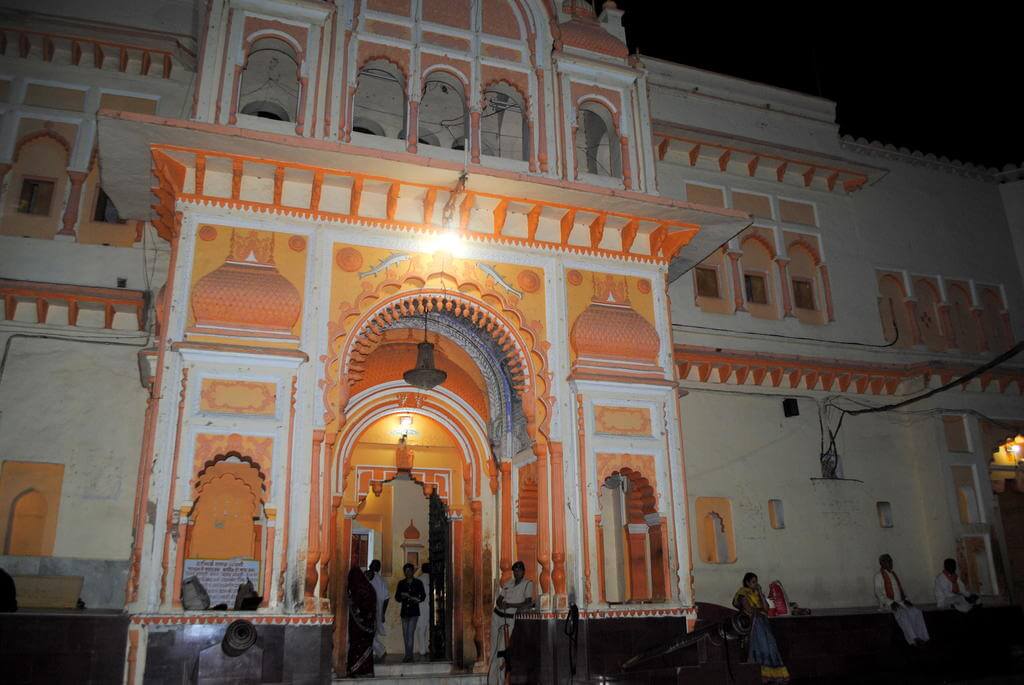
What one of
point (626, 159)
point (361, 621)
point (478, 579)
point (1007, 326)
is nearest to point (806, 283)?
point (1007, 326)

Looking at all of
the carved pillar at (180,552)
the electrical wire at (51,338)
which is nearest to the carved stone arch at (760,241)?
the electrical wire at (51,338)

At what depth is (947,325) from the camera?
14.6 m

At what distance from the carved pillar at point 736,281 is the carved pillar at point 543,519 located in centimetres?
551

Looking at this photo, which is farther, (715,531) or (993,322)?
(993,322)

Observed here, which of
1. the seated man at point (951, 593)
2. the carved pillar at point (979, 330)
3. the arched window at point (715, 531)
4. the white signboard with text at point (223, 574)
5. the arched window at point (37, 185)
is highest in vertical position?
the arched window at point (37, 185)

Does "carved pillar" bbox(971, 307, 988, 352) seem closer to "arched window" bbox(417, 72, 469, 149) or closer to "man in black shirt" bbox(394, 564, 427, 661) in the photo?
"arched window" bbox(417, 72, 469, 149)

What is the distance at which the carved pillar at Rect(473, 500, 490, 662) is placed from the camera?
38.3 feet

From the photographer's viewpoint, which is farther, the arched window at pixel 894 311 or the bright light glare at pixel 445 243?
the arched window at pixel 894 311

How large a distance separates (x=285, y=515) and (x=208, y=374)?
1.57 metres

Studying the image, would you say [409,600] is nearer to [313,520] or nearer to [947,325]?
[313,520]

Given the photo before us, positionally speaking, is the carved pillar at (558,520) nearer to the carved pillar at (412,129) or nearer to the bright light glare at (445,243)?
the bright light glare at (445,243)

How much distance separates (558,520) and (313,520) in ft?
8.58

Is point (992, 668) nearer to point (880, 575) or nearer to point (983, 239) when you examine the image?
point (880, 575)

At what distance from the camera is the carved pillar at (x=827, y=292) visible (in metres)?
13.8
